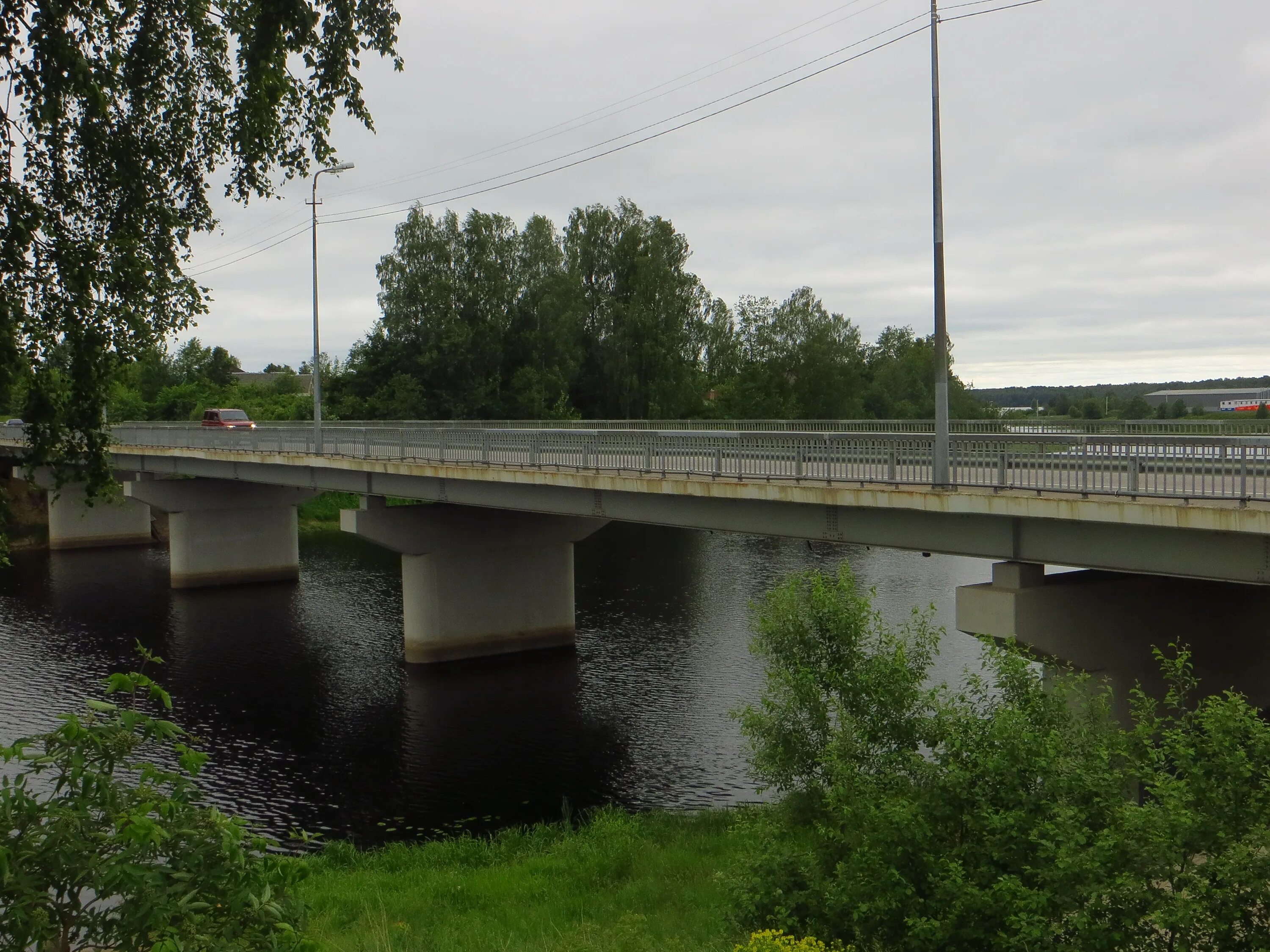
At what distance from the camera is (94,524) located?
56.8 meters

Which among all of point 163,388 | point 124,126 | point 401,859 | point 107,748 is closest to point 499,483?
point 401,859

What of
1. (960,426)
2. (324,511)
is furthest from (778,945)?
(324,511)

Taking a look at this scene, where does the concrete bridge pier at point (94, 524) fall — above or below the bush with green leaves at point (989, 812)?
below

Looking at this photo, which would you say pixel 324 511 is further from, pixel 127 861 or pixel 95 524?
pixel 127 861

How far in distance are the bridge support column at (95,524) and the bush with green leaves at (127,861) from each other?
53.0 m

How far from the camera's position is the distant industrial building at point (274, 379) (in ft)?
357

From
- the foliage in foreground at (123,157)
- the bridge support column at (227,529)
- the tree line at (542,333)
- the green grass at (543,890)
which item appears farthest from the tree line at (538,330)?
the foliage in foreground at (123,157)

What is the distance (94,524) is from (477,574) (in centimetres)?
3315

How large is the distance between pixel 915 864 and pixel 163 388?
285ft

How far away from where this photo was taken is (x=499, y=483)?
28312 millimetres

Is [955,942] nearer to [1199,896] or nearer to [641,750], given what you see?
[1199,896]

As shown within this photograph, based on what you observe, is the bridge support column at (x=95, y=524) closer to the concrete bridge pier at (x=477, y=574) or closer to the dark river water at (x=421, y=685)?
the dark river water at (x=421, y=685)

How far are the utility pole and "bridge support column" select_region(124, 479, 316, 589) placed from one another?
113 feet

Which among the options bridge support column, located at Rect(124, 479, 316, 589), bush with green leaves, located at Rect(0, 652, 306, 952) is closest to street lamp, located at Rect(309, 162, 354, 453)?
bridge support column, located at Rect(124, 479, 316, 589)
